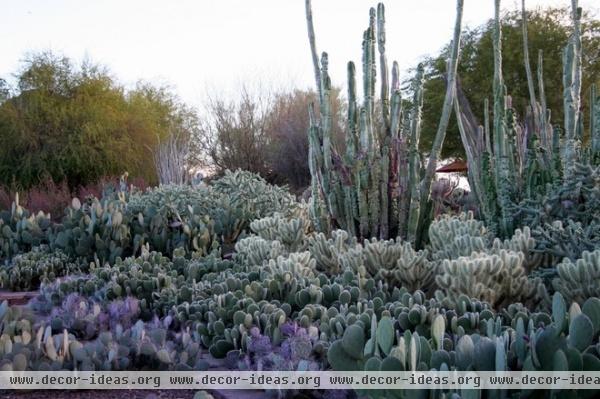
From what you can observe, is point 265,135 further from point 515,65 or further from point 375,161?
point 375,161

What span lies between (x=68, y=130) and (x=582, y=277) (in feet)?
60.5

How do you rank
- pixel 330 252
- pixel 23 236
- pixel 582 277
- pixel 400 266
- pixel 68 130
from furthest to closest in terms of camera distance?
pixel 68 130 < pixel 23 236 < pixel 330 252 < pixel 400 266 < pixel 582 277

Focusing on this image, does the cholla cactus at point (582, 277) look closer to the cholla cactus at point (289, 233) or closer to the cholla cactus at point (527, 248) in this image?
the cholla cactus at point (527, 248)

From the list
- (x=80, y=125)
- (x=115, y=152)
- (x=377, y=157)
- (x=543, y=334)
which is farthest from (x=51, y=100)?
(x=543, y=334)

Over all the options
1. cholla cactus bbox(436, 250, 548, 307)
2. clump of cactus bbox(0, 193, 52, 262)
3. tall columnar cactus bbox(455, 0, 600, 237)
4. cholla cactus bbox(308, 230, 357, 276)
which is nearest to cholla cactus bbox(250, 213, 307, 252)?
cholla cactus bbox(308, 230, 357, 276)

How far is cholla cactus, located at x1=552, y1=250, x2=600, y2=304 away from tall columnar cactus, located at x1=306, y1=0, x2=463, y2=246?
188cm

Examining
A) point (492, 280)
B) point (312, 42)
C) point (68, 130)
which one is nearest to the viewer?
point (492, 280)

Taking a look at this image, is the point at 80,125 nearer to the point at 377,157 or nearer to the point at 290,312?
the point at 377,157

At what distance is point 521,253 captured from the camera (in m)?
3.21

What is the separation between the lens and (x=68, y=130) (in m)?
19.0

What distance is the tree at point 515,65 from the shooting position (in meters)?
20.7

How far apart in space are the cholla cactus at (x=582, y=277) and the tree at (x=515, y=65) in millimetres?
18303

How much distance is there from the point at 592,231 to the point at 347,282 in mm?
1389

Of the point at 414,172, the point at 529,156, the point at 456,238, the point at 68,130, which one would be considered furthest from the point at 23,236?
the point at 68,130
